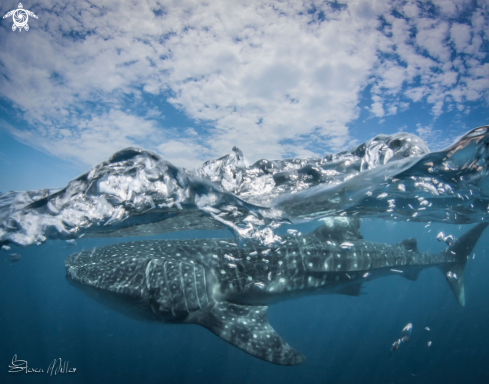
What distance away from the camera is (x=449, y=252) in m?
11.3

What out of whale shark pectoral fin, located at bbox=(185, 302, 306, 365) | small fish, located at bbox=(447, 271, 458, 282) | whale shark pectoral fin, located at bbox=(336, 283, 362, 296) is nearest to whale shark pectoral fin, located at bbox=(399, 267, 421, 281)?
whale shark pectoral fin, located at bbox=(336, 283, 362, 296)

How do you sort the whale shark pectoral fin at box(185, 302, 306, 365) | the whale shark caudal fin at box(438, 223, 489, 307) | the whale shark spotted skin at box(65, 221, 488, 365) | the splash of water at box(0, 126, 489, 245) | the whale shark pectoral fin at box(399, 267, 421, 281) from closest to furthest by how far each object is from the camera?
1. the whale shark pectoral fin at box(185, 302, 306, 365)
2. the whale shark spotted skin at box(65, 221, 488, 365)
3. the splash of water at box(0, 126, 489, 245)
4. the whale shark pectoral fin at box(399, 267, 421, 281)
5. the whale shark caudal fin at box(438, 223, 489, 307)

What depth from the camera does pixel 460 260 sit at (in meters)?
11.4

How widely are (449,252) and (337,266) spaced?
7724 mm

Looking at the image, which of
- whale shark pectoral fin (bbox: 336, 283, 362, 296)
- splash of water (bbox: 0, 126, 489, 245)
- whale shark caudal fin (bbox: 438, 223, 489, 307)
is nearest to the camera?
splash of water (bbox: 0, 126, 489, 245)

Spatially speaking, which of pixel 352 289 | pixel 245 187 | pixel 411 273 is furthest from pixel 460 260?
pixel 245 187

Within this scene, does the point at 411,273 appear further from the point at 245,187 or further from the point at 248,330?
the point at 248,330

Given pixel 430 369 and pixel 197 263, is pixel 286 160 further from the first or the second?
pixel 430 369

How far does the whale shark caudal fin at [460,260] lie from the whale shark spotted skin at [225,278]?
17.4 feet

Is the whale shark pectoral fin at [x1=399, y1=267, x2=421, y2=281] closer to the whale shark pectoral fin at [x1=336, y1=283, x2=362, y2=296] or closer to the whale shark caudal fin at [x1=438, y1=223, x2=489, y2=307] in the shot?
the whale shark caudal fin at [x1=438, y1=223, x2=489, y2=307]

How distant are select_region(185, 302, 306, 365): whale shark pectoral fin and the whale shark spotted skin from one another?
0.02 m

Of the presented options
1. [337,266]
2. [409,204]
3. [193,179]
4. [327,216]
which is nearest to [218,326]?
[337,266]

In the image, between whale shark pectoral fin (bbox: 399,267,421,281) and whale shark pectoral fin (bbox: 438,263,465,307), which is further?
whale shark pectoral fin (bbox: 438,263,465,307)

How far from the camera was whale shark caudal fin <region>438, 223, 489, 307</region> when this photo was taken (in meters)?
11.1
